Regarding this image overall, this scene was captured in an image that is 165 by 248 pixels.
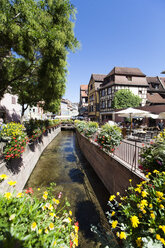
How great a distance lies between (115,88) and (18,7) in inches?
902

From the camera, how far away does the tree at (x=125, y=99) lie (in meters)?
23.9

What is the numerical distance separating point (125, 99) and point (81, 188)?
21705 mm

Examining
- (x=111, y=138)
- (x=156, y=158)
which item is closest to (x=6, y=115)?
(x=111, y=138)

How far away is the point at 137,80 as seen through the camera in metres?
26.5

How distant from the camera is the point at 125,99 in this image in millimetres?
23891

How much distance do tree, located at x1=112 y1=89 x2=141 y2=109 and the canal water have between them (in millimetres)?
17638

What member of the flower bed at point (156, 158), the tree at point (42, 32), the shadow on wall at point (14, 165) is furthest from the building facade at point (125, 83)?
the flower bed at point (156, 158)

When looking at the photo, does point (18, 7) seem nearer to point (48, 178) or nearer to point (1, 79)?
point (1, 79)

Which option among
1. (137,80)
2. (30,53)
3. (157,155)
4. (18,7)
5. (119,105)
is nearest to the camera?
(157,155)

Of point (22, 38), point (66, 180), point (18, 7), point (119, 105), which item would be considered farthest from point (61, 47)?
point (119, 105)

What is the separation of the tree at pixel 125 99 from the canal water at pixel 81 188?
694 inches

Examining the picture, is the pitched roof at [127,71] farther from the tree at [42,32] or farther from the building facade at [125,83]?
the tree at [42,32]

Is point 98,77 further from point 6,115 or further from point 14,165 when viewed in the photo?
point 14,165

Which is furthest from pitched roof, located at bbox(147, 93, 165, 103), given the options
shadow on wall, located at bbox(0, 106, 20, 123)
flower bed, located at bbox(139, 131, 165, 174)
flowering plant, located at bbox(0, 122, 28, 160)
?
shadow on wall, located at bbox(0, 106, 20, 123)
